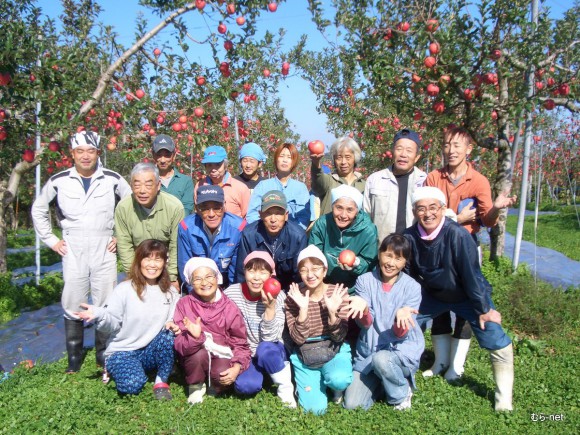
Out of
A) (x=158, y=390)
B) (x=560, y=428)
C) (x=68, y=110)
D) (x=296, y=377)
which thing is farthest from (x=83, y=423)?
(x=68, y=110)

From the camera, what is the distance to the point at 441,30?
534 centimetres

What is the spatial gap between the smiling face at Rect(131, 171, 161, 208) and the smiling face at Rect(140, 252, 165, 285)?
1.62 feet

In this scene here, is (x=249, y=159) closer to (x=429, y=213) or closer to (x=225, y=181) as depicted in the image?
(x=225, y=181)

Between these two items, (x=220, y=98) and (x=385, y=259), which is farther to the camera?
(x=220, y=98)

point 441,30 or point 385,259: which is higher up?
point 441,30

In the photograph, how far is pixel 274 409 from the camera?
3402mm

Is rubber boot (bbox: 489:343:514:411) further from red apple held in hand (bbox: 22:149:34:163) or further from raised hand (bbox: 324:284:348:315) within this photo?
red apple held in hand (bbox: 22:149:34:163)

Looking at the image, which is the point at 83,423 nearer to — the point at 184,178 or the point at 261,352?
the point at 261,352

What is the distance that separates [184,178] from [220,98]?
179 cm

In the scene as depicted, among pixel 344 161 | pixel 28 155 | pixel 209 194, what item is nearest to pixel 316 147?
pixel 344 161

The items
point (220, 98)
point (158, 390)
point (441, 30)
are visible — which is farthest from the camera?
point (220, 98)

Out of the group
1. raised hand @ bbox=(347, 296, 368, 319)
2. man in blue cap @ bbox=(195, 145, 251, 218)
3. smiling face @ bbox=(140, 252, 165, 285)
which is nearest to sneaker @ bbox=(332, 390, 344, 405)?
raised hand @ bbox=(347, 296, 368, 319)

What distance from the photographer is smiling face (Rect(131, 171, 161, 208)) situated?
389 cm

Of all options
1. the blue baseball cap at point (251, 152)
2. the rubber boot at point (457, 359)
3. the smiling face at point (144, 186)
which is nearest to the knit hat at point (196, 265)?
the smiling face at point (144, 186)
